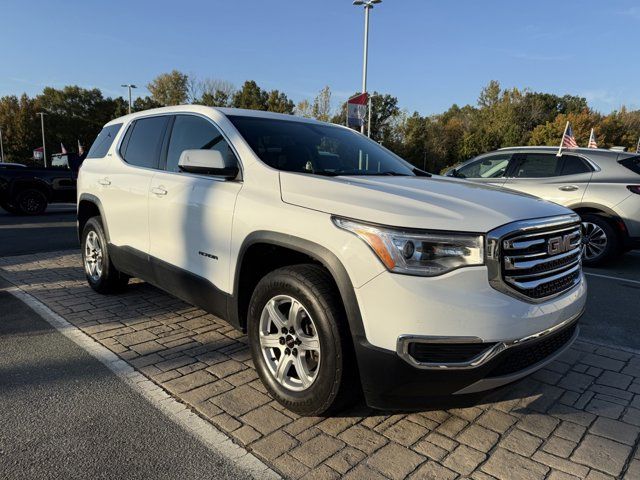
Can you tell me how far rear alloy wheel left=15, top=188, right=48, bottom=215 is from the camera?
13094mm

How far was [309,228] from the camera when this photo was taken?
8.50 ft

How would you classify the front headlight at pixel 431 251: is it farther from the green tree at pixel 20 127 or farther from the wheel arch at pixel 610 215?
the green tree at pixel 20 127

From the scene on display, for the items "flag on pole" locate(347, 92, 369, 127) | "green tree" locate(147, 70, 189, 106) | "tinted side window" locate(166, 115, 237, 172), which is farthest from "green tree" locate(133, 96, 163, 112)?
"tinted side window" locate(166, 115, 237, 172)

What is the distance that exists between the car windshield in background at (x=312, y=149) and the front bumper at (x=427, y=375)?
143 cm

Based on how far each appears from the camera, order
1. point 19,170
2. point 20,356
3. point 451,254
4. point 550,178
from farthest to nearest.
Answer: point 19,170, point 550,178, point 20,356, point 451,254

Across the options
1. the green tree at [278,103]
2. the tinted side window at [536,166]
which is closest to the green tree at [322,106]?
the green tree at [278,103]

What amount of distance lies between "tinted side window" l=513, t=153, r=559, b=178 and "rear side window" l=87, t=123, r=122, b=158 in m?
6.31

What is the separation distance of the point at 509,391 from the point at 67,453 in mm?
2688

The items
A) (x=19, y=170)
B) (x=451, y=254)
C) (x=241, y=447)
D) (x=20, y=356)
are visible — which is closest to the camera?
(x=451, y=254)

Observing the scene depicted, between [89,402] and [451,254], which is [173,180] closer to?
[89,402]

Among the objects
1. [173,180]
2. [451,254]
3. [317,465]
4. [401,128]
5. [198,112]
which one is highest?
[401,128]

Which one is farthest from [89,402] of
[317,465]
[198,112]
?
[198,112]

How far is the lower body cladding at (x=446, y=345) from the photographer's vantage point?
222cm

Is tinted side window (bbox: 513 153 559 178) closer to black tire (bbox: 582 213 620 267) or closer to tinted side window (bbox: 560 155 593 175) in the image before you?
tinted side window (bbox: 560 155 593 175)
